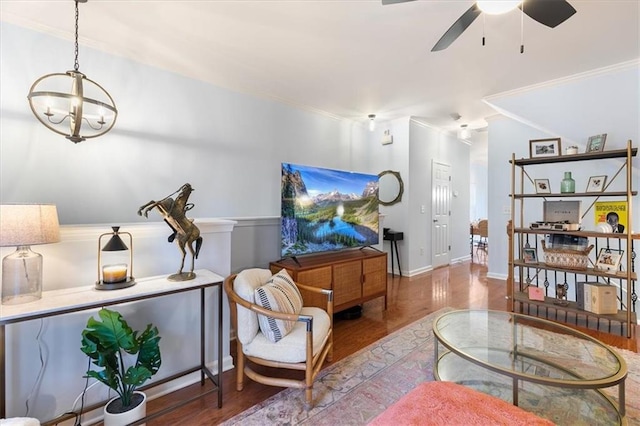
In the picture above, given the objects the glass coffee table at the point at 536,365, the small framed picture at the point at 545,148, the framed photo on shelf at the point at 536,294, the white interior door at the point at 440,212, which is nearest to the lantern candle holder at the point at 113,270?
the glass coffee table at the point at 536,365

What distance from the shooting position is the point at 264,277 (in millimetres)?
2234

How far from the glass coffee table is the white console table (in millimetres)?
1582

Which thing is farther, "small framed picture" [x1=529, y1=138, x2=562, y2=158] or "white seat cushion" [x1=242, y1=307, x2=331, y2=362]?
"small framed picture" [x1=529, y1=138, x2=562, y2=158]

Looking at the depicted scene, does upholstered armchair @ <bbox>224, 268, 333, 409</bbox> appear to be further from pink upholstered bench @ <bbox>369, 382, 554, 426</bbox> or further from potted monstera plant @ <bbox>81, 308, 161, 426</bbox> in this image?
pink upholstered bench @ <bbox>369, 382, 554, 426</bbox>

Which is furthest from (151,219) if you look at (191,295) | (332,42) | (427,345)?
(427,345)

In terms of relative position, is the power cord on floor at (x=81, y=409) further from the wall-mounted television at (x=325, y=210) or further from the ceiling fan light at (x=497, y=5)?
the ceiling fan light at (x=497, y=5)

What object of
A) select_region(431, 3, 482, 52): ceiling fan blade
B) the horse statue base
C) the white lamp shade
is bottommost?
the horse statue base

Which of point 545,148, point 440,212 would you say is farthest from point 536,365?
point 440,212

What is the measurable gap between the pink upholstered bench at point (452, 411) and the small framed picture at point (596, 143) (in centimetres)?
296

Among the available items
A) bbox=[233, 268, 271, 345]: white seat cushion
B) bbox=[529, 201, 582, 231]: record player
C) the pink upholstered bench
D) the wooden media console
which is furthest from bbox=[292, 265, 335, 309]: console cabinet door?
bbox=[529, 201, 582, 231]: record player

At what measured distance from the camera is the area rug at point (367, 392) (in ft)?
5.48

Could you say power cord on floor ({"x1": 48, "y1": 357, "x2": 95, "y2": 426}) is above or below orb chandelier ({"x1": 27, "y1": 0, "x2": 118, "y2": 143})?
below

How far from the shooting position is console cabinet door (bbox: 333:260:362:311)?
9.43 feet

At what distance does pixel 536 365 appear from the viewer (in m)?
1.75
